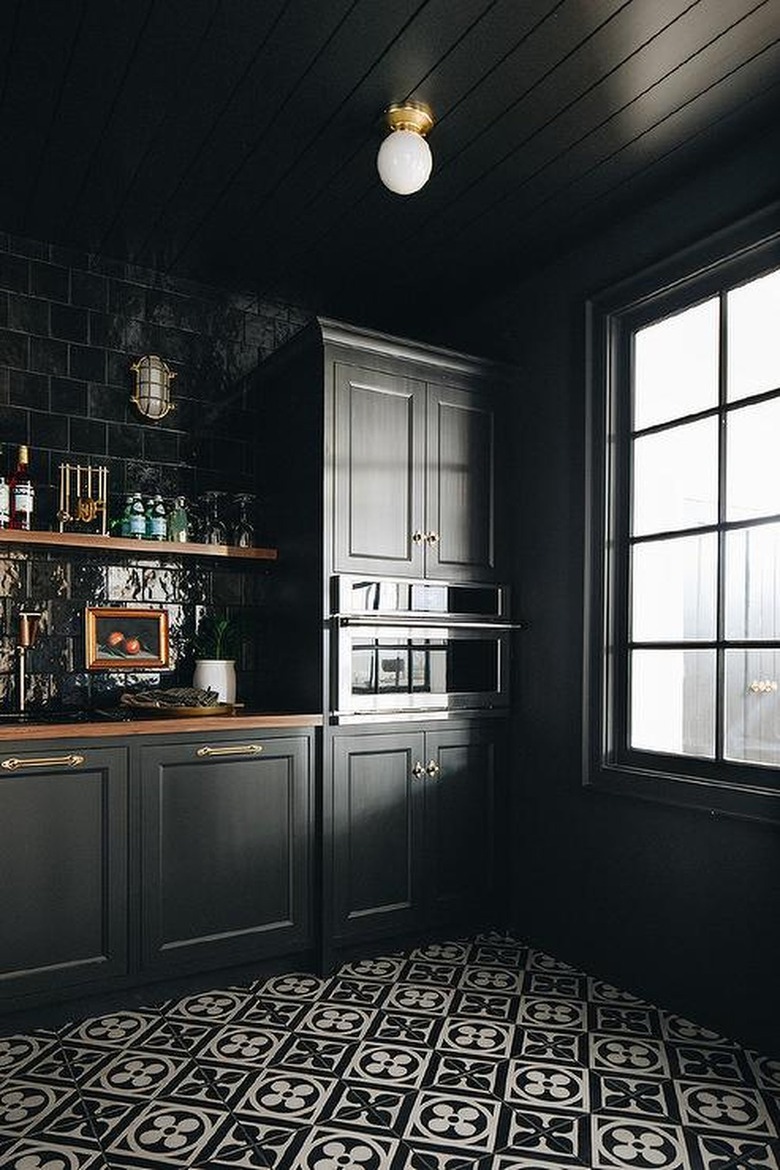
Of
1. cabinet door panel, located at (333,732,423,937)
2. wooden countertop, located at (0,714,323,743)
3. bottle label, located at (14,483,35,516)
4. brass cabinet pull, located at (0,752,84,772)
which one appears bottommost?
cabinet door panel, located at (333,732,423,937)

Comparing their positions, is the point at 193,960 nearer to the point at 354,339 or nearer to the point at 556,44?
the point at 354,339

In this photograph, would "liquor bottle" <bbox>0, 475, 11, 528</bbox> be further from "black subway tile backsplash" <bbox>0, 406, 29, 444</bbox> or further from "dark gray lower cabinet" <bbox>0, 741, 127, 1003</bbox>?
"dark gray lower cabinet" <bbox>0, 741, 127, 1003</bbox>

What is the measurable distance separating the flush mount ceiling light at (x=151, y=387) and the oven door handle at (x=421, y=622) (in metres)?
1.10

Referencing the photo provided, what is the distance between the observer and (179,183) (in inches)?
110

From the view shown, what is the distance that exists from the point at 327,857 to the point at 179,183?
2.27m

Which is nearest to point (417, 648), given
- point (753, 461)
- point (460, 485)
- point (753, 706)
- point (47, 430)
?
point (460, 485)

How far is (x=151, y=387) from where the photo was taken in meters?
3.35

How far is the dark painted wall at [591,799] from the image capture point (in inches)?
97.9

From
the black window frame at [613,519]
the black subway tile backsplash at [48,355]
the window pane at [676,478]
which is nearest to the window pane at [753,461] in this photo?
the window pane at [676,478]

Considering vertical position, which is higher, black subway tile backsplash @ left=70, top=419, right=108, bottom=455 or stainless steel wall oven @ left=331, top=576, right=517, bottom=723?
black subway tile backsplash @ left=70, top=419, right=108, bottom=455

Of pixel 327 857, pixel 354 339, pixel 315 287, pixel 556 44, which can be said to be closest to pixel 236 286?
pixel 315 287

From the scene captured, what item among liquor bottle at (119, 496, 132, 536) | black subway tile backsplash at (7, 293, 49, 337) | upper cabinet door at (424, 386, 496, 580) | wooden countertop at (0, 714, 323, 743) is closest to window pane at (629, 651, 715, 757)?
upper cabinet door at (424, 386, 496, 580)

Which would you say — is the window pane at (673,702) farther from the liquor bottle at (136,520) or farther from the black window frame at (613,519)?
the liquor bottle at (136,520)

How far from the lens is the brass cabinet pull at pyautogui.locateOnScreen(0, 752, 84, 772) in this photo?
252 cm
